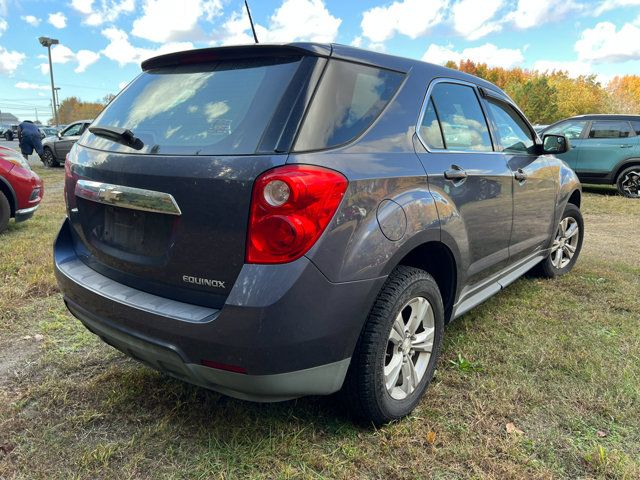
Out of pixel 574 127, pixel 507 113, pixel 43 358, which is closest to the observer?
pixel 43 358

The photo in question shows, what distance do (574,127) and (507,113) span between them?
8.47 meters

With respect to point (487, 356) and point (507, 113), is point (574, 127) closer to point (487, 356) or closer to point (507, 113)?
point (507, 113)

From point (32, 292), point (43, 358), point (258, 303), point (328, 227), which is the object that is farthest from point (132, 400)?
point (32, 292)

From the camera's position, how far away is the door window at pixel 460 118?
269 cm

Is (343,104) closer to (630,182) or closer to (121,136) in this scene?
(121,136)

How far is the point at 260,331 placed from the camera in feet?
5.69

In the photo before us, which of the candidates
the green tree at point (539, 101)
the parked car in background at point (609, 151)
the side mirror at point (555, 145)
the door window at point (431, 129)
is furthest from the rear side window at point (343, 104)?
the green tree at point (539, 101)

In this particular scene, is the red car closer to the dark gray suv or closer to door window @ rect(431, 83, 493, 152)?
the dark gray suv

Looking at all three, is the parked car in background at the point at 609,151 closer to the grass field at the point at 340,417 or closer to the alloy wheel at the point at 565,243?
the alloy wheel at the point at 565,243

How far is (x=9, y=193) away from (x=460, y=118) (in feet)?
18.1

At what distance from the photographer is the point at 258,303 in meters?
1.72

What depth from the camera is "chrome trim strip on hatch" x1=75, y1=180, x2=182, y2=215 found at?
1.93m

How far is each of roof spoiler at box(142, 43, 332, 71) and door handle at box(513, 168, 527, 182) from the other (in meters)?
1.77

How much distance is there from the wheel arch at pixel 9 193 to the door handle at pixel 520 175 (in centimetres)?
566
